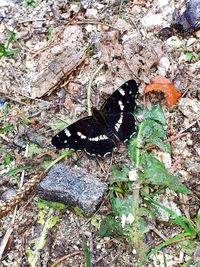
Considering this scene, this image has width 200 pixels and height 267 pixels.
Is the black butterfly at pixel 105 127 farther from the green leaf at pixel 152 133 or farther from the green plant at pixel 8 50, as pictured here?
the green plant at pixel 8 50

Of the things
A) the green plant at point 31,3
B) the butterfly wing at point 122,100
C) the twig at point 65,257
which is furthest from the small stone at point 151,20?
the twig at point 65,257

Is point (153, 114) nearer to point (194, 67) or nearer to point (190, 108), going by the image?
point (190, 108)

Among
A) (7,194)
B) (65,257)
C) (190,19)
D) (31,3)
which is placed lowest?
(65,257)

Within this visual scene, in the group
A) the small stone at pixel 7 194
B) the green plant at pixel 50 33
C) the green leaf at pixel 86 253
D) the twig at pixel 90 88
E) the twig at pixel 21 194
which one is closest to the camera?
the green leaf at pixel 86 253

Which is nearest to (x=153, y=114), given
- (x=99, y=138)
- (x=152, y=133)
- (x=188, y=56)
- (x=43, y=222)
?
(x=152, y=133)

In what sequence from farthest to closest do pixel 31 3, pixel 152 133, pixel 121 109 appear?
pixel 31 3 < pixel 121 109 < pixel 152 133

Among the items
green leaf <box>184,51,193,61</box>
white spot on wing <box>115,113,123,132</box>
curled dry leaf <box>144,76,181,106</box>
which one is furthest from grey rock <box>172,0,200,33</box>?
white spot on wing <box>115,113,123,132</box>
